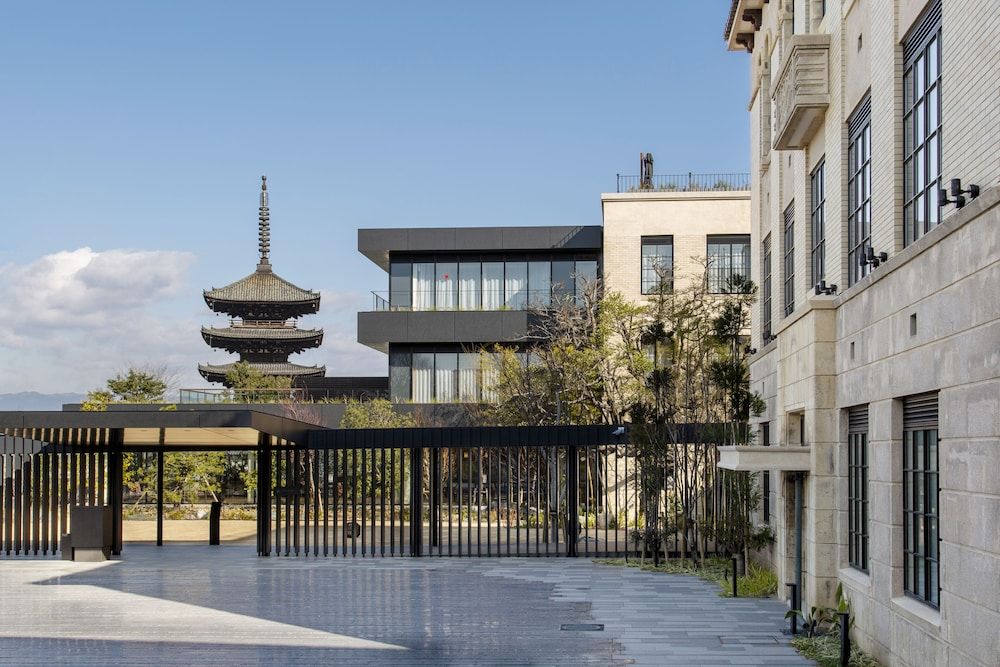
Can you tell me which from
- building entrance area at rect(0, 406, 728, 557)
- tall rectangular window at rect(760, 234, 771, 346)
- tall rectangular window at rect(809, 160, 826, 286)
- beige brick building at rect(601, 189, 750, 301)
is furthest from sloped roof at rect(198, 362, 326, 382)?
tall rectangular window at rect(809, 160, 826, 286)

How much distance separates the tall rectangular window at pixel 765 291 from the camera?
22.2 metres

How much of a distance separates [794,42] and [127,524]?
2943 centimetres

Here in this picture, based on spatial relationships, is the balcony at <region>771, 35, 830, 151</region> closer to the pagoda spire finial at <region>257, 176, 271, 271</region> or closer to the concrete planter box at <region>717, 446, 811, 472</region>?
the concrete planter box at <region>717, 446, 811, 472</region>

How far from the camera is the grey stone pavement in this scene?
1373 centimetres

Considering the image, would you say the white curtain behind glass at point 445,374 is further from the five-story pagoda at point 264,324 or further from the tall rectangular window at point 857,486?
the tall rectangular window at point 857,486

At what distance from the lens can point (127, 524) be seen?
38781 millimetres

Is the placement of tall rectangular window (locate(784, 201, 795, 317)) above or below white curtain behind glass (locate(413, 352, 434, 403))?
above

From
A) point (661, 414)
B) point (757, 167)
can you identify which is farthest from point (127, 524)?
point (757, 167)

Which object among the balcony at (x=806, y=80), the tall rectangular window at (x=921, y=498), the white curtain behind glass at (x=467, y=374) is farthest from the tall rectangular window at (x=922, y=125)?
the white curtain behind glass at (x=467, y=374)

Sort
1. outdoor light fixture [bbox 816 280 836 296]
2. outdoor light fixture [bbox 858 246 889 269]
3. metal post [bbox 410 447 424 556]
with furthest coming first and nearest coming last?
1. metal post [bbox 410 447 424 556]
2. outdoor light fixture [bbox 816 280 836 296]
3. outdoor light fixture [bbox 858 246 889 269]

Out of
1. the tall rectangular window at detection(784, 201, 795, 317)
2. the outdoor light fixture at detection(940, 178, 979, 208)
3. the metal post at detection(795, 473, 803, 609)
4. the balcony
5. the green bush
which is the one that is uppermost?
the balcony

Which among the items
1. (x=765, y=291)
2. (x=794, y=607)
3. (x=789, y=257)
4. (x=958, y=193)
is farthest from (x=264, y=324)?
(x=958, y=193)

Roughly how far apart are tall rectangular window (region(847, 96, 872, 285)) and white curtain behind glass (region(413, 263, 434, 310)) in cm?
3251

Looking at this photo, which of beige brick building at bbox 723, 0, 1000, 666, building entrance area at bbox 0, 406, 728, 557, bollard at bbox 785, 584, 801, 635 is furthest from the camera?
building entrance area at bbox 0, 406, 728, 557
